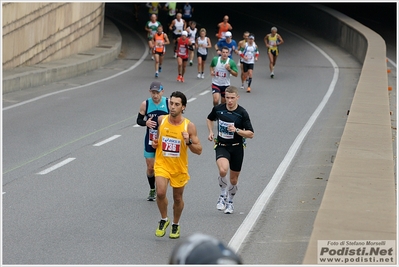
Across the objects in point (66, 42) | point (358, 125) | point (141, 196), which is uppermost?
point (358, 125)

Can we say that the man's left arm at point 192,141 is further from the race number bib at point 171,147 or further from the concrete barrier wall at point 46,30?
the concrete barrier wall at point 46,30

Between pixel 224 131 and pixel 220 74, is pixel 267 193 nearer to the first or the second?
pixel 224 131

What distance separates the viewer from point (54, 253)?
8.86m

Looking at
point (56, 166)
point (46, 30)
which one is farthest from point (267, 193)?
point (46, 30)

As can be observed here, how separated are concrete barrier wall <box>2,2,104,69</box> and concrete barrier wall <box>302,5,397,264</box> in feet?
38.9

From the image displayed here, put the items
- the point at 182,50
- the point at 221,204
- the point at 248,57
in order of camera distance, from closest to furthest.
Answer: the point at 221,204 → the point at 248,57 → the point at 182,50

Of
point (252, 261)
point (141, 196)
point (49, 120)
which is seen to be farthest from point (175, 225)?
point (49, 120)

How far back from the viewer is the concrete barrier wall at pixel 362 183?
7.14m

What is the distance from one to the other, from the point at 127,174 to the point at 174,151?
392cm

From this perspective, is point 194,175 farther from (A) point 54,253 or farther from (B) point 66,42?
(B) point 66,42

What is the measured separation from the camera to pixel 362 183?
896 cm

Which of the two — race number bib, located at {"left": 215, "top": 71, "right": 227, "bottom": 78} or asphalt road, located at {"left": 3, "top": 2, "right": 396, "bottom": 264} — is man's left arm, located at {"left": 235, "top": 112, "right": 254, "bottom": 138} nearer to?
asphalt road, located at {"left": 3, "top": 2, "right": 396, "bottom": 264}

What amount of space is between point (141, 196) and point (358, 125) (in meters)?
3.97

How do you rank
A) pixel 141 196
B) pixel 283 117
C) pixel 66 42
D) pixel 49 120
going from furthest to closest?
pixel 66 42, pixel 283 117, pixel 49 120, pixel 141 196
